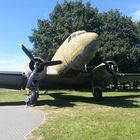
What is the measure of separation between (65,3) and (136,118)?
3680 cm

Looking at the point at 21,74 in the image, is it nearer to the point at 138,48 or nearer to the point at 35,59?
the point at 35,59

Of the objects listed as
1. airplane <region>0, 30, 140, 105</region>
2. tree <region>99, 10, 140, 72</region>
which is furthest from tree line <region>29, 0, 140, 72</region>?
airplane <region>0, 30, 140, 105</region>

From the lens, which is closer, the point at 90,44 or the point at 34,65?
the point at 90,44

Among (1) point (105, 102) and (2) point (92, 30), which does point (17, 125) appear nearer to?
(1) point (105, 102)

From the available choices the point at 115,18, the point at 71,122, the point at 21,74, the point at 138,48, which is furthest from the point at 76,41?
the point at 115,18

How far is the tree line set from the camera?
4281cm

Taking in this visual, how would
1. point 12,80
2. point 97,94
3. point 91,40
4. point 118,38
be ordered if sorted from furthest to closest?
point 118,38
point 97,94
point 12,80
point 91,40

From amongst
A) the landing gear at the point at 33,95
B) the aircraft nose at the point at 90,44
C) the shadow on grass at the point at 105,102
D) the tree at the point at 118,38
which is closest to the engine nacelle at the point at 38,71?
the landing gear at the point at 33,95

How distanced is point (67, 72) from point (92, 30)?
24.0 m

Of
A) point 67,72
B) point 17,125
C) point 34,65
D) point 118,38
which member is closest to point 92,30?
point 118,38

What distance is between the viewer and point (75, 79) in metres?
23.0

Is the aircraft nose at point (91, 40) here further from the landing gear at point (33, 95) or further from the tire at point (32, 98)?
the tire at point (32, 98)

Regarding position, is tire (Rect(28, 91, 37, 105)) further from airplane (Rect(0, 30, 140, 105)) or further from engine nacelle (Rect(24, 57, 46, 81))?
engine nacelle (Rect(24, 57, 46, 81))

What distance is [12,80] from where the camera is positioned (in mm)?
22438
